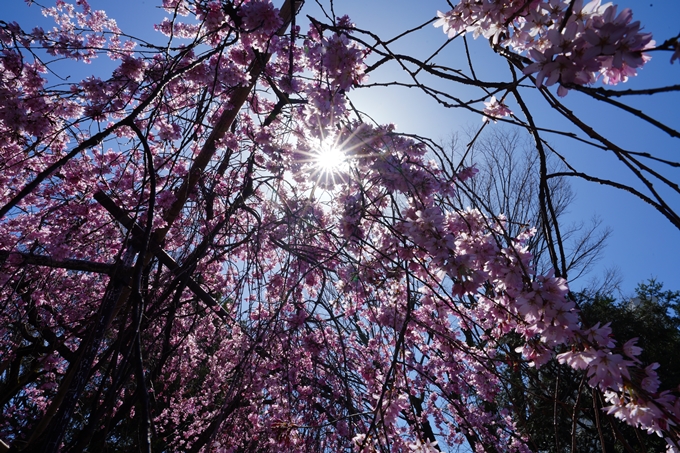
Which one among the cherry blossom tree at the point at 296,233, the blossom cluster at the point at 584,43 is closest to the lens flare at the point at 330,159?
the cherry blossom tree at the point at 296,233

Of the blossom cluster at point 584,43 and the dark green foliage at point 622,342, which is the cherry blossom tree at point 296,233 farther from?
the dark green foliage at point 622,342

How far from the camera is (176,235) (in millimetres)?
4121

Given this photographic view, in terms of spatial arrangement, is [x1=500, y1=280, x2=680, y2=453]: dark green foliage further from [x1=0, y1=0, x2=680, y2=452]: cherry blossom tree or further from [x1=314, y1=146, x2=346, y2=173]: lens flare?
[x1=314, y1=146, x2=346, y2=173]: lens flare

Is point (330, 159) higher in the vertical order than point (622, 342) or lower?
lower

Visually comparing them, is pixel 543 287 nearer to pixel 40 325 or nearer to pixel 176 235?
pixel 176 235

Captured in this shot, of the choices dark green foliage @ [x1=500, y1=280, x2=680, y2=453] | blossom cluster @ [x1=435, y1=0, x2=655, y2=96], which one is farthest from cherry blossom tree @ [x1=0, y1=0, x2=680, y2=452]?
dark green foliage @ [x1=500, y1=280, x2=680, y2=453]

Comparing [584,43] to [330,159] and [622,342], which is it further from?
[622,342]

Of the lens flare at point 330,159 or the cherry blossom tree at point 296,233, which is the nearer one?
the cherry blossom tree at point 296,233

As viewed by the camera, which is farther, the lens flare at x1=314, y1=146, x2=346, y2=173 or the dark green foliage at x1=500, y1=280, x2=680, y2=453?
the dark green foliage at x1=500, y1=280, x2=680, y2=453

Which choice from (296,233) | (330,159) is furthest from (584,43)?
(296,233)

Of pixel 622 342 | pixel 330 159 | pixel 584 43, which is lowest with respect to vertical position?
pixel 584 43

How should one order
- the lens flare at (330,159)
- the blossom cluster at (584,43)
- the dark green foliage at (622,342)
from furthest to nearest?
the dark green foliage at (622,342), the lens flare at (330,159), the blossom cluster at (584,43)

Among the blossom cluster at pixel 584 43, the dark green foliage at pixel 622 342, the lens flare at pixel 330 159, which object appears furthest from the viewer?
the dark green foliage at pixel 622 342

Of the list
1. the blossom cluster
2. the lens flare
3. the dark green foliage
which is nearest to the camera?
the blossom cluster
